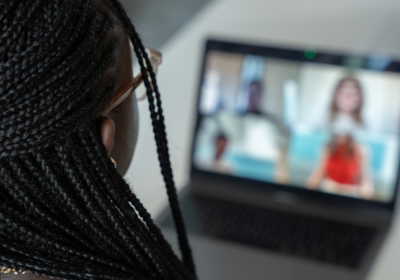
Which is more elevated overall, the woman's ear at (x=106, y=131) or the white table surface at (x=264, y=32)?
the white table surface at (x=264, y=32)

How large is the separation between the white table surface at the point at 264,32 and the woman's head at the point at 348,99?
3.3 inches

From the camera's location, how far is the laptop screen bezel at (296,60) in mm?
710

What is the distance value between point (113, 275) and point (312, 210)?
1.78ft

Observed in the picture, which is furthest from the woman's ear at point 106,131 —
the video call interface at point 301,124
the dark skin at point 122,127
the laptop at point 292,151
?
the video call interface at point 301,124

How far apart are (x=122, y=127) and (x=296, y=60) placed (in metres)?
0.54

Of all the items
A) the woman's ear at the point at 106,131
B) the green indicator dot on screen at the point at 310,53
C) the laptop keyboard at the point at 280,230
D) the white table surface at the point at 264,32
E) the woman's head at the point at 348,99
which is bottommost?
the laptop keyboard at the point at 280,230

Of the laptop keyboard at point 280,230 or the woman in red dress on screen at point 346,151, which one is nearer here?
the laptop keyboard at point 280,230

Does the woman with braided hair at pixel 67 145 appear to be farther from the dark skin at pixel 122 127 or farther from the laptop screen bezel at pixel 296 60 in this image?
the laptop screen bezel at pixel 296 60

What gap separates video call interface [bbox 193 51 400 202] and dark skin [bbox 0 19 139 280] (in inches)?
19.3

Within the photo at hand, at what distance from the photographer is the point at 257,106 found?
2.48ft

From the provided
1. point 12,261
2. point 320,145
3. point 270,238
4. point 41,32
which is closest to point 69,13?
point 41,32

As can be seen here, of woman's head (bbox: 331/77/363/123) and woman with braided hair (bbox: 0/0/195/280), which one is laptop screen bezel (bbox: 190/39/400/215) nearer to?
woman's head (bbox: 331/77/363/123)

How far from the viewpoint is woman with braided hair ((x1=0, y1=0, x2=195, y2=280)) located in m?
0.20

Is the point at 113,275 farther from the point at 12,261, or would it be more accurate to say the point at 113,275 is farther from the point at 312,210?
the point at 312,210
